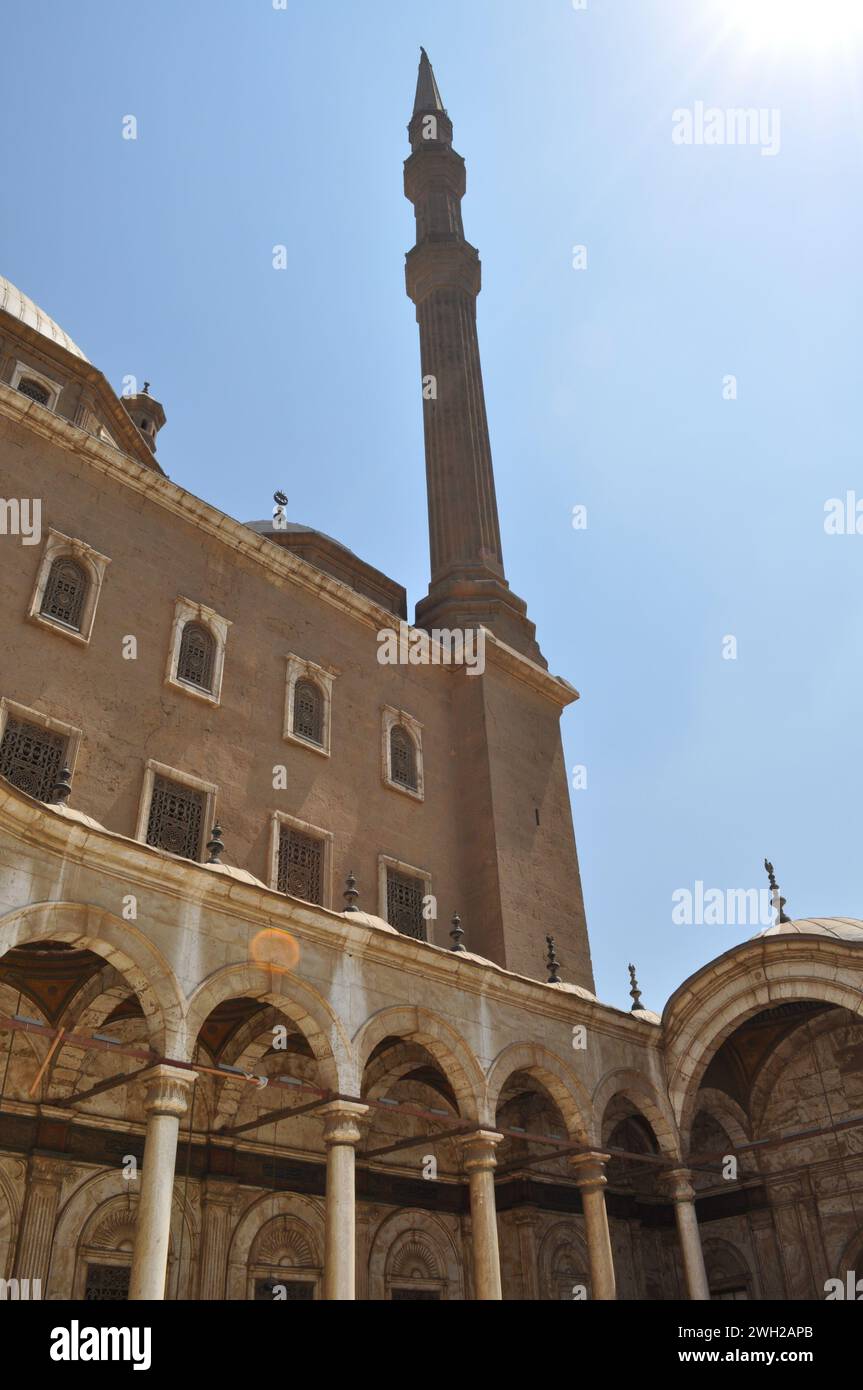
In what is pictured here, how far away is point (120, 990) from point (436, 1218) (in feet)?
21.1

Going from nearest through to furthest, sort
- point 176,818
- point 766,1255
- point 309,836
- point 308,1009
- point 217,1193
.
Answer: point 308,1009
point 217,1193
point 176,818
point 766,1255
point 309,836

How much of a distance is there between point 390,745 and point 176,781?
15.6 ft

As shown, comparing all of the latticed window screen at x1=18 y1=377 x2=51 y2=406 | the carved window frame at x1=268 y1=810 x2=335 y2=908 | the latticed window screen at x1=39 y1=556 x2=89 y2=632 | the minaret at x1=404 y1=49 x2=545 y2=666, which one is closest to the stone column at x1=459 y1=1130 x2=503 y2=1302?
the carved window frame at x1=268 y1=810 x2=335 y2=908

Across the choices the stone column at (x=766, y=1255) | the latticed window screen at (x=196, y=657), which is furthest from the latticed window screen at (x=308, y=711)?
the stone column at (x=766, y=1255)

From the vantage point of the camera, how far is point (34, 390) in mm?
18812

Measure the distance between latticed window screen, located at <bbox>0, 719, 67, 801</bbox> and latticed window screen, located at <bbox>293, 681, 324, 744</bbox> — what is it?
4.20 meters

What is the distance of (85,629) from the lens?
14.3m

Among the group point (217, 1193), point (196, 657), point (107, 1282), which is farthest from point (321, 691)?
point (107, 1282)

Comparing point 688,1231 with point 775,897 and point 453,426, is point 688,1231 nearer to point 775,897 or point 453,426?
point 775,897

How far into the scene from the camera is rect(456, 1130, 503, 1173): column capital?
11.7 m

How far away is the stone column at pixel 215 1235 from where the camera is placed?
12156 mm

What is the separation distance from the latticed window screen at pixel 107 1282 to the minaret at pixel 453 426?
1428 centimetres

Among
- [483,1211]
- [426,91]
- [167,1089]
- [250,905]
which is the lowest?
[483,1211]
